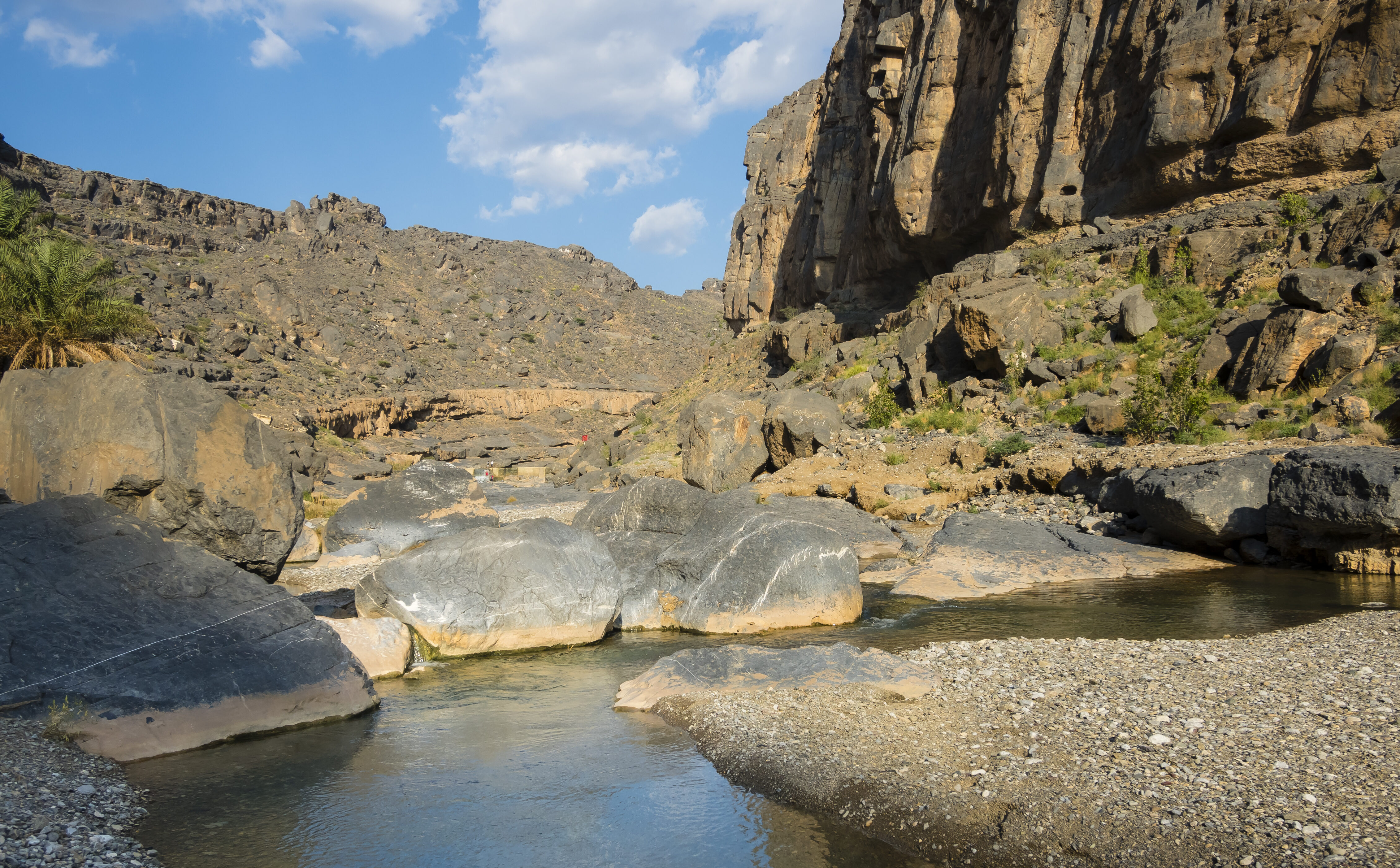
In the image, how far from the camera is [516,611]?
8.63 m

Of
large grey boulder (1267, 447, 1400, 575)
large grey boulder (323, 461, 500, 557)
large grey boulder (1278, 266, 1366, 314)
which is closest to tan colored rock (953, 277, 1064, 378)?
large grey boulder (1278, 266, 1366, 314)

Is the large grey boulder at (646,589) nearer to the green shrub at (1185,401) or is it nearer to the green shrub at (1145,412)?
the green shrub at (1145,412)

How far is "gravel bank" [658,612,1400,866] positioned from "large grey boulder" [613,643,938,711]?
0.67 feet

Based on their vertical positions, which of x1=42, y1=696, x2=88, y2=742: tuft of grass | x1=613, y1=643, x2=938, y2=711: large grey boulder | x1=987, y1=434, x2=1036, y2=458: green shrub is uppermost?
x1=987, y1=434, x2=1036, y2=458: green shrub

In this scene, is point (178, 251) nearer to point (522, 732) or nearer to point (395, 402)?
point (395, 402)

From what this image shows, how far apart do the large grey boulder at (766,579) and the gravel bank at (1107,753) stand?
7.53 feet

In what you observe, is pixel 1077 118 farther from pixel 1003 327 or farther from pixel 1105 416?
pixel 1105 416

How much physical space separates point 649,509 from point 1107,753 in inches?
330

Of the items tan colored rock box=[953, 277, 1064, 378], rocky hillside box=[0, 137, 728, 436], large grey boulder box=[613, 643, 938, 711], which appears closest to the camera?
large grey boulder box=[613, 643, 938, 711]

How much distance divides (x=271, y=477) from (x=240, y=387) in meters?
37.9

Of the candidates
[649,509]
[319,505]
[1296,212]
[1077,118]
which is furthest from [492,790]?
[1077,118]

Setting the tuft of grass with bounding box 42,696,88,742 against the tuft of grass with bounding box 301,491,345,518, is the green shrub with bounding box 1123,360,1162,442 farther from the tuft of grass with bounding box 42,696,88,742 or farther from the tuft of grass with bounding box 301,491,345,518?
the tuft of grass with bounding box 301,491,345,518

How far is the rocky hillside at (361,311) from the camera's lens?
49.3 metres

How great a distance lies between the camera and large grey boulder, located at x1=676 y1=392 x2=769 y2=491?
21.2m
